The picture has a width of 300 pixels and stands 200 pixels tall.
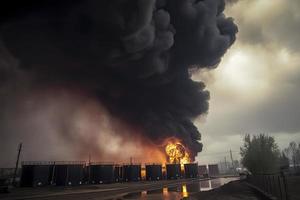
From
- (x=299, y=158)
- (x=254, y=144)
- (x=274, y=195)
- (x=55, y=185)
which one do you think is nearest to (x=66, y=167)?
(x=55, y=185)

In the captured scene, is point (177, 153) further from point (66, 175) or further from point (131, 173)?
point (66, 175)

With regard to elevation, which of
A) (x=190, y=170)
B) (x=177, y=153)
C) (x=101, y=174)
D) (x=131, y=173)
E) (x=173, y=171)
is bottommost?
(x=101, y=174)

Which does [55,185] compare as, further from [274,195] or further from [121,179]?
[274,195]

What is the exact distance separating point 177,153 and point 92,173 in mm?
26612

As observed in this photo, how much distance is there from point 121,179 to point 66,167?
14.8 m

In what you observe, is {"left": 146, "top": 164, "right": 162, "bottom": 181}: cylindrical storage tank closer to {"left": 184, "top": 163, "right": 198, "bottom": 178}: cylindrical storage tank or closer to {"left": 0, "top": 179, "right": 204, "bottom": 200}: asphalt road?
{"left": 184, "top": 163, "right": 198, "bottom": 178}: cylindrical storage tank

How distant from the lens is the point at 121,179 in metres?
58.6

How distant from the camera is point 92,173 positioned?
53.1 metres

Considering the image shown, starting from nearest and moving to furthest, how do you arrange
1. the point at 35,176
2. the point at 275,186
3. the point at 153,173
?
1. the point at 275,186
2. the point at 35,176
3. the point at 153,173

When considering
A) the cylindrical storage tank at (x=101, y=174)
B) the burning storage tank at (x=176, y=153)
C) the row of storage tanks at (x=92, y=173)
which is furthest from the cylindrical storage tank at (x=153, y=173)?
the cylindrical storage tank at (x=101, y=174)

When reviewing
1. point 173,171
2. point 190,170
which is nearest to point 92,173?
point 173,171

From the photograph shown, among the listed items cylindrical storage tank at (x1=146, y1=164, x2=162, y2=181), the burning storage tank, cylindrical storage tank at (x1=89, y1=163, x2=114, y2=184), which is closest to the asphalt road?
cylindrical storage tank at (x1=89, y1=163, x2=114, y2=184)

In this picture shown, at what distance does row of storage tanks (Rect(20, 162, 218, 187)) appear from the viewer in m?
44.7

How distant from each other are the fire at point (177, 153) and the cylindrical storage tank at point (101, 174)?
2031 cm
